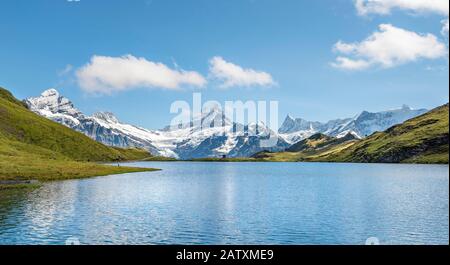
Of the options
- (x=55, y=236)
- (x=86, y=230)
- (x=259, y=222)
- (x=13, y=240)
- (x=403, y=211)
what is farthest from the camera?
(x=403, y=211)

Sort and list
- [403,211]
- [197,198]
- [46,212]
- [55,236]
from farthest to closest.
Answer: [197,198] → [403,211] → [46,212] → [55,236]

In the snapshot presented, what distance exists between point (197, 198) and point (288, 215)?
1157 inches

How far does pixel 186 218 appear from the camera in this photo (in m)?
59.6

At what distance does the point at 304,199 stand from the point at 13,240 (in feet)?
202
